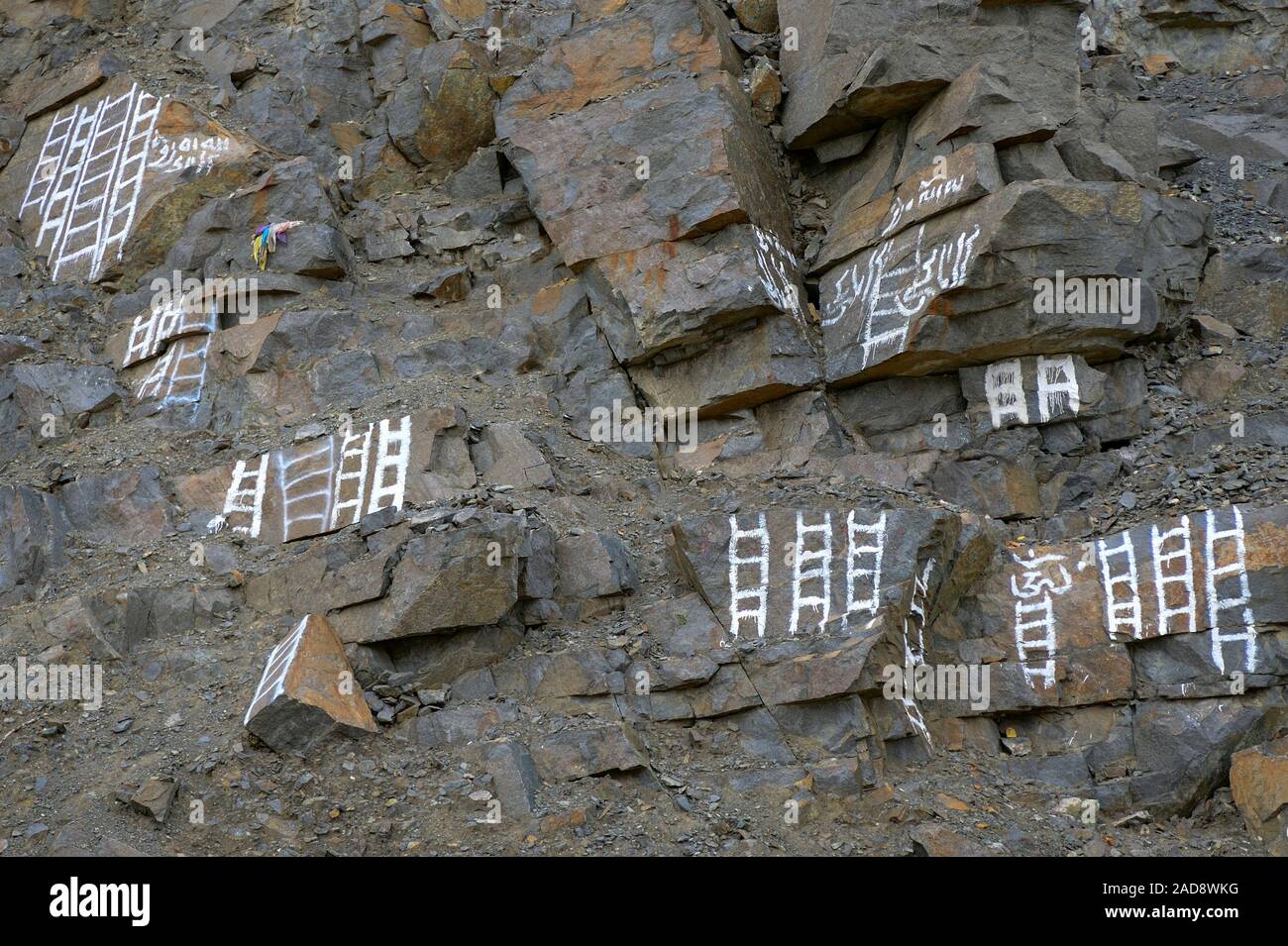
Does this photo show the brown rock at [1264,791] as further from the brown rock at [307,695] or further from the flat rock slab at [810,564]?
the brown rock at [307,695]

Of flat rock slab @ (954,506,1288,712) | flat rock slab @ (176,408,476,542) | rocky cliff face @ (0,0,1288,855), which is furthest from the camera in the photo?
flat rock slab @ (176,408,476,542)

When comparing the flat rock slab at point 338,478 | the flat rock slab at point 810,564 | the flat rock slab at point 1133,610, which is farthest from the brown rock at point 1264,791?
the flat rock slab at point 338,478

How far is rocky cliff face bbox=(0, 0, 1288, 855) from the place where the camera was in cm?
1123

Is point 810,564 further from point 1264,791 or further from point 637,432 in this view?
point 1264,791

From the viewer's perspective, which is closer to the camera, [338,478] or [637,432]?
[338,478]

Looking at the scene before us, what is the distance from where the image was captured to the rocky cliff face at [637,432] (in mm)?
11227

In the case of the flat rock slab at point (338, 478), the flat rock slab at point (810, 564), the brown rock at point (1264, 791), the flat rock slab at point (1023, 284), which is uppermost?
the flat rock slab at point (1023, 284)

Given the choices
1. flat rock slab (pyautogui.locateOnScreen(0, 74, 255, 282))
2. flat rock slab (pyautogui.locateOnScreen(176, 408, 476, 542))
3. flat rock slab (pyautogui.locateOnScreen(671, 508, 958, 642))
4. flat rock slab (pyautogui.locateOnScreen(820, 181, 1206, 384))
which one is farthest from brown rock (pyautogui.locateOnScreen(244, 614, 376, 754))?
flat rock slab (pyautogui.locateOnScreen(0, 74, 255, 282))

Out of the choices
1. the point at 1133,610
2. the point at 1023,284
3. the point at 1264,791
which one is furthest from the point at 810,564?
the point at 1264,791

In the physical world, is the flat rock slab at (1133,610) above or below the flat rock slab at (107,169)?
below

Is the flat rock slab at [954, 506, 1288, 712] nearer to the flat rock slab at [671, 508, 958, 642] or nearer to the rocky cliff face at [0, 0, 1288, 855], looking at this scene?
the rocky cliff face at [0, 0, 1288, 855]

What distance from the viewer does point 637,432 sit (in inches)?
595

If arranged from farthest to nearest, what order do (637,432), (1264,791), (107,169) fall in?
(107,169) → (637,432) → (1264,791)

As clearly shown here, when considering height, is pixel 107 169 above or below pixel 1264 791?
above
